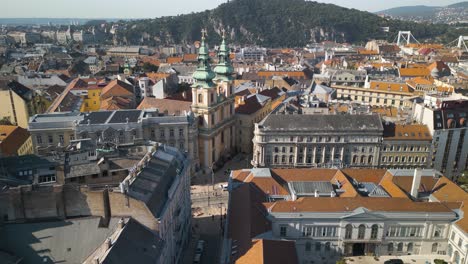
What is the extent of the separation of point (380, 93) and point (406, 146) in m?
41.9

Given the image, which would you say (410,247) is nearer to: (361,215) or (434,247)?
(434,247)

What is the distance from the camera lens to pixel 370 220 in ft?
173

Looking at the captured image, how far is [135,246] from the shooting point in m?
36.6

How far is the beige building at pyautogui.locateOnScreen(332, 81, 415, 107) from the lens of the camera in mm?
114438

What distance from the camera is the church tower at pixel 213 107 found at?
267 feet

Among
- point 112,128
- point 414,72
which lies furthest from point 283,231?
point 414,72

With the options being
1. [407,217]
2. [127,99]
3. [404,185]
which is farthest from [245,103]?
[407,217]

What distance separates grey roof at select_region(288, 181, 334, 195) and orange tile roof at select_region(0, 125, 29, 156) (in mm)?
55559

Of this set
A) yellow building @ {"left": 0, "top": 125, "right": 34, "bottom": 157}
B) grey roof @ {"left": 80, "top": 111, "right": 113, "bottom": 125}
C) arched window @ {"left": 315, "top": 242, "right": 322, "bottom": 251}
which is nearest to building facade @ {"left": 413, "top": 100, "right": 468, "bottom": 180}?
arched window @ {"left": 315, "top": 242, "right": 322, "bottom": 251}

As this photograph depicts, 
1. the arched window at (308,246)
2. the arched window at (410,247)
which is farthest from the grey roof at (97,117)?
the arched window at (410,247)

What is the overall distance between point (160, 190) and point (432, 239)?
39586mm

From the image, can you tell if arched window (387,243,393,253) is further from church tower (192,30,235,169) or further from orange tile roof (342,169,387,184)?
church tower (192,30,235,169)

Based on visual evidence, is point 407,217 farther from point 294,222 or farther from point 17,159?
point 17,159

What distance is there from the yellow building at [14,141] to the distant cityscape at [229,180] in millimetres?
406
